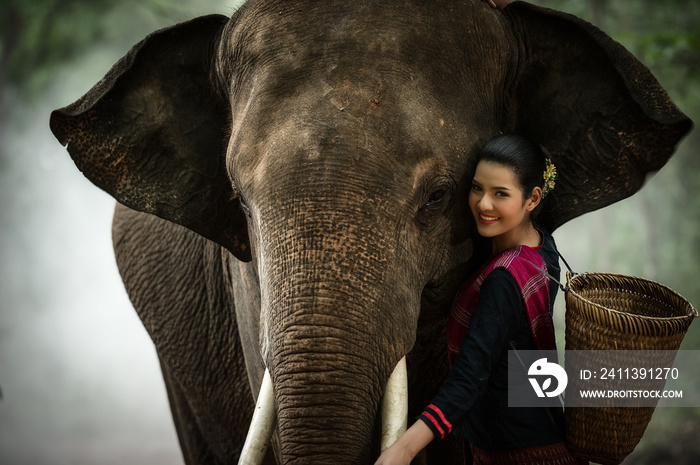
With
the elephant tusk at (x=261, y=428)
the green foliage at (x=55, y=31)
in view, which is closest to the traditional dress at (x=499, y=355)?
the elephant tusk at (x=261, y=428)

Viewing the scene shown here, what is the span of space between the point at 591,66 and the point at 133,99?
1.47m

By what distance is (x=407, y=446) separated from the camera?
6.73 feet

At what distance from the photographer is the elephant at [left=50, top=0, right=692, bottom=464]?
201 centimetres

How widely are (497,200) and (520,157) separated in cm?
13

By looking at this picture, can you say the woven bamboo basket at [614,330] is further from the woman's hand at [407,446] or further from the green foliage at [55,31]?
the green foliage at [55,31]

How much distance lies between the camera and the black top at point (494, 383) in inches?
85.4

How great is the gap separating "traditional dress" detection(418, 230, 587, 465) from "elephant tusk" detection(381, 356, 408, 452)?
2.2 inches

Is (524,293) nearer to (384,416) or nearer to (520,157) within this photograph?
(520,157)

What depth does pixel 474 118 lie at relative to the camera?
2.37 meters

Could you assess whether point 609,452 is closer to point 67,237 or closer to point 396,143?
point 396,143

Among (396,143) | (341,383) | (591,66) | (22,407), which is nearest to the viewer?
(341,383)

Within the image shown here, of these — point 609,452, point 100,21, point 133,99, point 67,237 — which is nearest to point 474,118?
point 609,452

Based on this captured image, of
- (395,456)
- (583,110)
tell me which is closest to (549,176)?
(583,110)

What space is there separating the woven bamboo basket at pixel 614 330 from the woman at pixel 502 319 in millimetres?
83
